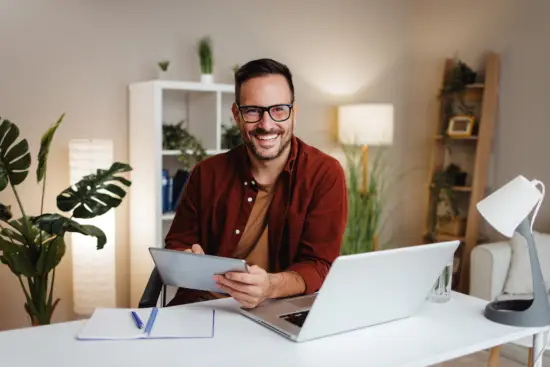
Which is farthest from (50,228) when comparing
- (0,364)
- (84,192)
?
(0,364)

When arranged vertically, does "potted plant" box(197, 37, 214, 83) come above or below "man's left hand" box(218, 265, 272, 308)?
above

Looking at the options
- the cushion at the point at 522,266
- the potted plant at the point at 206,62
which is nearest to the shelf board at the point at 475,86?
the cushion at the point at 522,266

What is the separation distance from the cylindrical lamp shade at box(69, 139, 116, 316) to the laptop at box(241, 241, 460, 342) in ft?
6.15

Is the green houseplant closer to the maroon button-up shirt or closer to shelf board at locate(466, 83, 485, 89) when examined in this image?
shelf board at locate(466, 83, 485, 89)

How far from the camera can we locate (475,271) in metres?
3.47

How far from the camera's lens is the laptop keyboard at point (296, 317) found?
151 cm

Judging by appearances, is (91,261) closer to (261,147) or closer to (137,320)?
(261,147)

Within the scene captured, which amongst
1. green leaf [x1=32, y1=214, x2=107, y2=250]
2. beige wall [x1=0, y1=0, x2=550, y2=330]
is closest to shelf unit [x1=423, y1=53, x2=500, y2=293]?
beige wall [x1=0, y1=0, x2=550, y2=330]

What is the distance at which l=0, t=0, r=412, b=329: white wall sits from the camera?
3348 millimetres

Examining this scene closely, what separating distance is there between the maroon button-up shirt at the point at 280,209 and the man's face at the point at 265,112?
0.47 ft

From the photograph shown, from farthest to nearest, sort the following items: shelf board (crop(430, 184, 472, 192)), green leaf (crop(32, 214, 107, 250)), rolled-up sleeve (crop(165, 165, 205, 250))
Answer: shelf board (crop(430, 184, 472, 192)) < green leaf (crop(32, 214, 107, 250)) < rolled-up sleeve (crop(165, 165, 205, 250))

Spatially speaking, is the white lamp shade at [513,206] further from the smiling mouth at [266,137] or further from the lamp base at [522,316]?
the smiling mouth at [266,137]

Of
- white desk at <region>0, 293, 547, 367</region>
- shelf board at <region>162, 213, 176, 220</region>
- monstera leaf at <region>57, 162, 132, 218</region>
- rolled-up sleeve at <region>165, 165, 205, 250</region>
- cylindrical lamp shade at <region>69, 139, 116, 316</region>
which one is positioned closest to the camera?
white desk at <region>0, 293, 547, 367</region>

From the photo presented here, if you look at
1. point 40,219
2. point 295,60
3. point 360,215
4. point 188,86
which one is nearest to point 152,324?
point 40,219
